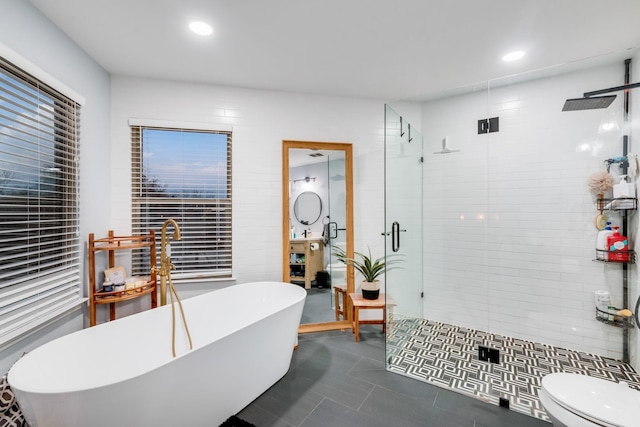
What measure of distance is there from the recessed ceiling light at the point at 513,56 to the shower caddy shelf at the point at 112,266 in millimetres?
3220

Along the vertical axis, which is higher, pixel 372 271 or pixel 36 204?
pixel 36 204

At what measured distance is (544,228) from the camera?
2473 mm

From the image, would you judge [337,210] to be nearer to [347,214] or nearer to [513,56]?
[347,214]

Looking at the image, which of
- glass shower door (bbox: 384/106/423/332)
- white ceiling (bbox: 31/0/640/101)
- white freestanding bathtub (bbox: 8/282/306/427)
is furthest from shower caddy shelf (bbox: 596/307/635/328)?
white freestanding bathtub (bbox: 8/282/306/427)

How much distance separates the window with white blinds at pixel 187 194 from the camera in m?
2.62

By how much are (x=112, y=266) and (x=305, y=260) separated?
1.84m

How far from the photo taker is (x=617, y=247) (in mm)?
2125

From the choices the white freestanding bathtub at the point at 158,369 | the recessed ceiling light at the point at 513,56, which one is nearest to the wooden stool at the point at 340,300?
the white freestanding bathtub at the point at 158,369

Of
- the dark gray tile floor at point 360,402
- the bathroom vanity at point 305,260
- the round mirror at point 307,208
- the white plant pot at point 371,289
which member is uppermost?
the round mirror at point 307,208

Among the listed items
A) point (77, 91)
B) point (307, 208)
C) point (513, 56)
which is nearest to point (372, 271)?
point (307, 208)

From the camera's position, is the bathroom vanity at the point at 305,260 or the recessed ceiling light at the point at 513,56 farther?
the bathroom vanity at the point at 305,260

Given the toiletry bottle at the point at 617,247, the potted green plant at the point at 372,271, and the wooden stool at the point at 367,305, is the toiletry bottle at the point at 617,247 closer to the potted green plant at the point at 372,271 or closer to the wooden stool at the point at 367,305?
the potted green plant at the point at 372,271

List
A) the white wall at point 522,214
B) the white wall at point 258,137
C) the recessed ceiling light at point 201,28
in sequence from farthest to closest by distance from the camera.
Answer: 1. the white wall at point 258,137
2. the white wall at point 522,214
3. the recessed ceiling light at point 201,28

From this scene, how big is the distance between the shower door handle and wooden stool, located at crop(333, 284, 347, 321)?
2.83ft
